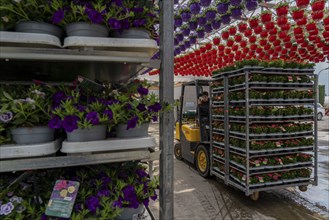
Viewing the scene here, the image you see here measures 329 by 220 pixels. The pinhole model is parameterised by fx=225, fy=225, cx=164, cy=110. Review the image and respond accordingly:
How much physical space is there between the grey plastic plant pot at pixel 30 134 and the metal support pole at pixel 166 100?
2.28 feet

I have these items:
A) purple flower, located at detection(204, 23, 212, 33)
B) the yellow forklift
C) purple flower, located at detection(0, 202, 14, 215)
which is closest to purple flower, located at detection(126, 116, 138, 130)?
purple flower, located at detection(0, 202, 14, 215)

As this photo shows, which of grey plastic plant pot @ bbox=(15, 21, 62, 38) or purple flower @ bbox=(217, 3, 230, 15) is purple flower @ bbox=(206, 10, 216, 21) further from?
grey plastic plant pot @ bbox=(15, 21, 62, 38)

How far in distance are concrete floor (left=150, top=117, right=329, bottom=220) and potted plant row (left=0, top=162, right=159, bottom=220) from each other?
1701 millimetres

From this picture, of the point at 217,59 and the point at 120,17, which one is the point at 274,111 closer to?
the point at 120,17

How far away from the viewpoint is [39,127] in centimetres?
116

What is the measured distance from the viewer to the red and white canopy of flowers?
14.3 feet

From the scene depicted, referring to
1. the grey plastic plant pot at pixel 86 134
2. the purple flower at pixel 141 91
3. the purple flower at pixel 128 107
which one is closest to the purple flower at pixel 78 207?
the grey plastic plant pot at pixel 86 134

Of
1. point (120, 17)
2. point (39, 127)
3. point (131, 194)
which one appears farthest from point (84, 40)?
point (131, 194)

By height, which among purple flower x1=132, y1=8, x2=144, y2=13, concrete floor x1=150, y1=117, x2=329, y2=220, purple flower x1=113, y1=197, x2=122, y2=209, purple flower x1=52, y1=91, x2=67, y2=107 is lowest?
concrete floor x1=150, y1=117, x2=329, y2=220

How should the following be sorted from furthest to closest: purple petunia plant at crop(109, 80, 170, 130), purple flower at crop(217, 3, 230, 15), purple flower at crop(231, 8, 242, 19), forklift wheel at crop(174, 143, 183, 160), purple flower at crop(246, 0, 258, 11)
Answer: forklift wheel at crop(174, 143, 183, 160)
purple flower at crop(231, 8, 242, 19)
purple flower at crop(217, 3, 230, 15)
purple flower at crop(246, 0, 258, 11)
purple petunia plant at crop(109, 80, 170, 130)

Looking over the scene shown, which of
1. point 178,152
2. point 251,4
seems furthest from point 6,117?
point 178,152

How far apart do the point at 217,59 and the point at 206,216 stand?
5767 millimetres

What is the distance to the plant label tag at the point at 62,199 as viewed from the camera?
3.86ft

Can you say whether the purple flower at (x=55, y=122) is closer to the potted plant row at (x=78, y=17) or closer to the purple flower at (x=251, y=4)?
the potted plant row at (x=78, y=17)
